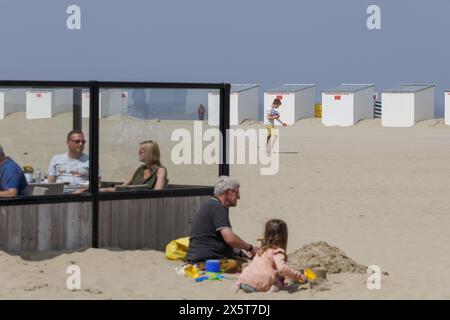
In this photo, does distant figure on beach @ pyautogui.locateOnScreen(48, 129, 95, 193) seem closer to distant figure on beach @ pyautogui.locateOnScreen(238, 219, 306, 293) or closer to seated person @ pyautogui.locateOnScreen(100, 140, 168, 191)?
seated person @ pyautogui.locateOnScreen(100, 140, 168, 191)

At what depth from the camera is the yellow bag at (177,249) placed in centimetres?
1021

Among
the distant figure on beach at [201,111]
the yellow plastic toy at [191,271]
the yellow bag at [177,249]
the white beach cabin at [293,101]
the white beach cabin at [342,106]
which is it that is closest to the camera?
the yellow plastic toy at [191,271]

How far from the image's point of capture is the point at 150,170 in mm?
10609

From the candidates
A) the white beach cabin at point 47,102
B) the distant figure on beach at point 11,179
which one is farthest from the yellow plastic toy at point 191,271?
the white beach cabin at point 47,102

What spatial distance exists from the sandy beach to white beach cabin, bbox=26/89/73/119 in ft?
0.92

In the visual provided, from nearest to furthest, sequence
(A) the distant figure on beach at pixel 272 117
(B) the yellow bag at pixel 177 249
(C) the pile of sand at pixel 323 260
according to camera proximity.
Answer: (C) the pile of sand at pixel 323 260
(B) the yellow bag at pixel 177 249
(A) the distant figure on beach at pixel 272 117

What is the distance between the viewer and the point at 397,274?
10070mm

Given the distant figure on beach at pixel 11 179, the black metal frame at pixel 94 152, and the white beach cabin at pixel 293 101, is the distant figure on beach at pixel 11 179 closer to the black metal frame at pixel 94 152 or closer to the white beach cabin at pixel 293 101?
the black metal frame at pixel 94 152

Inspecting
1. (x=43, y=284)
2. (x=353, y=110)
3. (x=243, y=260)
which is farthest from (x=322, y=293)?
(x=353, y=110)

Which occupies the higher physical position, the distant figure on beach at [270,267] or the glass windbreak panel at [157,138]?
the glass windbreak panel at [157,138]

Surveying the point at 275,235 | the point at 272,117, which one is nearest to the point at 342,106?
the point at 272,117

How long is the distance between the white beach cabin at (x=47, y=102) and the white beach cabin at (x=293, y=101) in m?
33.0

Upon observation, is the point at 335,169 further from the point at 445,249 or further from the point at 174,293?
the point at 174,293

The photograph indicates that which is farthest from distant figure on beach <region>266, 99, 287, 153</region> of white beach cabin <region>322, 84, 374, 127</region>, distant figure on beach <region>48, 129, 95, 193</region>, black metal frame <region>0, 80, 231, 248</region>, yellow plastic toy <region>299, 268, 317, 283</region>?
white beach cabin <region>322, 84, 374, 127</region>
